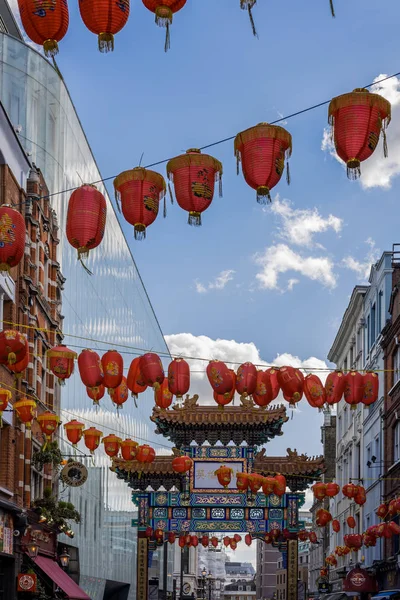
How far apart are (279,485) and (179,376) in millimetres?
13657

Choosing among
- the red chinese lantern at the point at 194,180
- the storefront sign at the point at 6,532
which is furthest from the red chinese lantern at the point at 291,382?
the red chinese lantern at the point at 194,180

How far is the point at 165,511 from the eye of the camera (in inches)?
1638

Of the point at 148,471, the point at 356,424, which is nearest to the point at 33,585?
the point at 148,471

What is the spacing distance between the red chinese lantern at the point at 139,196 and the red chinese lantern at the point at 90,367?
6775mm

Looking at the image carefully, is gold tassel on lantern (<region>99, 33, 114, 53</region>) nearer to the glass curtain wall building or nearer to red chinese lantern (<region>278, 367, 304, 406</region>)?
red chinese lantern (<region>278, 367, 304, 406</region>)

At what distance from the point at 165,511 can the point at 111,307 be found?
39.6ft

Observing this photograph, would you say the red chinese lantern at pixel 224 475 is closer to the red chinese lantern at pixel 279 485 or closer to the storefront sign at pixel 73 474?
the red chinese lantern at pixel 279 485

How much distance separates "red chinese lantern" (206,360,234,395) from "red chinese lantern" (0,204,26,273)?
8493 millimetres

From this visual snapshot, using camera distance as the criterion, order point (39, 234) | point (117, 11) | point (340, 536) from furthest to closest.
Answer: point (340, 536) < point (39, 234) < point (117, 11)

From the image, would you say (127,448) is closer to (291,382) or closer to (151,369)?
(291,382)

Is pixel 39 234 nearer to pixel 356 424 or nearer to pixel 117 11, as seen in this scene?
pixel 117 11

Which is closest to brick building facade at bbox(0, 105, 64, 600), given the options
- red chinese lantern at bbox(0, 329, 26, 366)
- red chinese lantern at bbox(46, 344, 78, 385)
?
red chinese lantern at bbox(46, 344, 78, 385)

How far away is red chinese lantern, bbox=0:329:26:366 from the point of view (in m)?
21.4

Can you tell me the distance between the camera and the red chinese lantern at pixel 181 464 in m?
38.7
